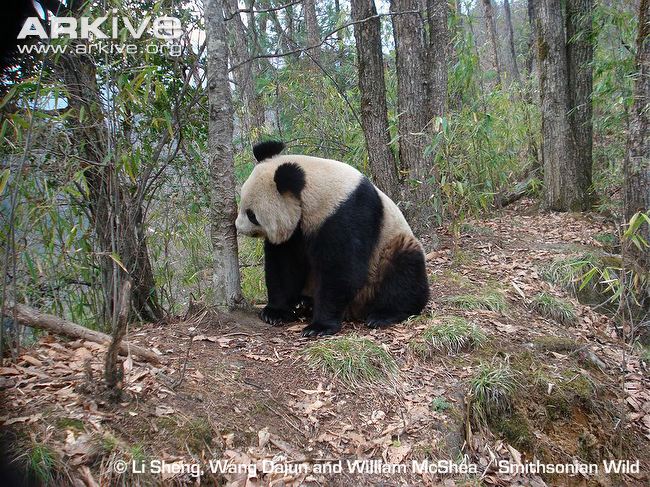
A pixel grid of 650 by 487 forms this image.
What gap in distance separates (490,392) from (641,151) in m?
3.18

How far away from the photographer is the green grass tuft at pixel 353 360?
149 inches

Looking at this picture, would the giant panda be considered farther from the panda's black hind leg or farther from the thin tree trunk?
the thin tree trunk

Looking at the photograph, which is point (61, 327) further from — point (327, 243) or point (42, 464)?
point (327, 243)

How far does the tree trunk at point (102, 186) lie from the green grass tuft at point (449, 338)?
8.05ft

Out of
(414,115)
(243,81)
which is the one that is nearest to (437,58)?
(414,115)

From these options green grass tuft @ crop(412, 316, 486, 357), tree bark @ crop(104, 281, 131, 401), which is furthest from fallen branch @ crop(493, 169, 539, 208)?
tree bark @ crop(104, 281, 131, 401)

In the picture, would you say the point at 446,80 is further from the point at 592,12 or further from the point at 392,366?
the point at 392,366

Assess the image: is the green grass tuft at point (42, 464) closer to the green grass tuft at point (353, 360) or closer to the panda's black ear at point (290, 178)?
the green grass tuft at point (353, 360)

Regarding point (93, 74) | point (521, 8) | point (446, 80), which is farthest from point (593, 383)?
point (521, 8)

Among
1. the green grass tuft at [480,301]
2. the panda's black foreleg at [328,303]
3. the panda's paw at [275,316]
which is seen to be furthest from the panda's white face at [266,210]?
the green grass tuft at [480,301]

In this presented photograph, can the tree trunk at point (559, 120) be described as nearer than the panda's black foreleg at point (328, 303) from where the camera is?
No

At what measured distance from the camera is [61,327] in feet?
10.4

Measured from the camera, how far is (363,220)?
453cm

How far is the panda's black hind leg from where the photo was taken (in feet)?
15.7
